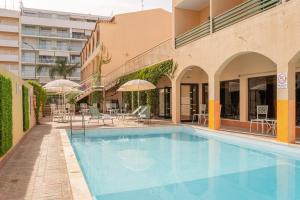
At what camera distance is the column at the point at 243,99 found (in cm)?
1386

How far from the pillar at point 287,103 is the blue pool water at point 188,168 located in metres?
0.53

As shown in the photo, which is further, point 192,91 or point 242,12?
point 192,91

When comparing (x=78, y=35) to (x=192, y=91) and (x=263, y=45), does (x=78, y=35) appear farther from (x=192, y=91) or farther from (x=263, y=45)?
(x=263, y=45)

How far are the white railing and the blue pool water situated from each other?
22.8 ft

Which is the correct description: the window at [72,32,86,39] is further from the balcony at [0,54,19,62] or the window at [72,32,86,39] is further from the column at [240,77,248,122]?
the column at [240,77,248,122]

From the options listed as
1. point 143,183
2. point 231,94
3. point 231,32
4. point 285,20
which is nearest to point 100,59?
point 231,94

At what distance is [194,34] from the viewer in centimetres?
1472

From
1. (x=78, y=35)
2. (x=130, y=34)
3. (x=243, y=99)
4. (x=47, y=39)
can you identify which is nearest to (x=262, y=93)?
(x=243, y=99)

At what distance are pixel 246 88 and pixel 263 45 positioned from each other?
437cm

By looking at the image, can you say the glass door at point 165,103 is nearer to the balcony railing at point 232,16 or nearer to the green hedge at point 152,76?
the green hedge at point 152,76

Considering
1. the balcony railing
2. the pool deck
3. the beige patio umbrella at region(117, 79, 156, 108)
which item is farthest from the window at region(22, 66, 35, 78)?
the pool deck

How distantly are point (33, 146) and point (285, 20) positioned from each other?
8659mm

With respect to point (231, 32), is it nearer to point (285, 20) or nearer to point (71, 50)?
point (285, 20)

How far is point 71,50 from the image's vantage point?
2242 inches
